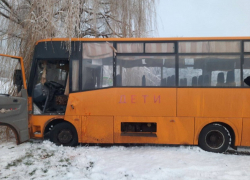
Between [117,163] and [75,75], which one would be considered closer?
[117,163]

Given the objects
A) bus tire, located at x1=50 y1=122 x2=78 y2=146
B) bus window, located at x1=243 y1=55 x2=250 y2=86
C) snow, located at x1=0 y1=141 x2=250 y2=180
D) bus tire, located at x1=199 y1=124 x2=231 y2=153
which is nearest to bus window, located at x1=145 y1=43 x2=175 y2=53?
bus window, located at x1=243 y1=55 x2=250 y2=86

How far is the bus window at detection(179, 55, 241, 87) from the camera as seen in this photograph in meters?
4.63

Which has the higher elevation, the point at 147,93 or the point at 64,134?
the point at 147,93

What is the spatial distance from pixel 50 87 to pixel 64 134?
1.39m

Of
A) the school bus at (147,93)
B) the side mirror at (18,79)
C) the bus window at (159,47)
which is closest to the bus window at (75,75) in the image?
the school bus at (147,93)

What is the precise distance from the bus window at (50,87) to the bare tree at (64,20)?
3.07ft

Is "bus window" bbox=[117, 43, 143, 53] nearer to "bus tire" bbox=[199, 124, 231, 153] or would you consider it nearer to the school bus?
the school bus

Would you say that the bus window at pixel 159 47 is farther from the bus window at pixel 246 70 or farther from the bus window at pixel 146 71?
the bus window at pixel 246 70

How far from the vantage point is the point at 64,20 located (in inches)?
219

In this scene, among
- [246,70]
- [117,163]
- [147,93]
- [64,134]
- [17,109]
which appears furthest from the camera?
[64,134]

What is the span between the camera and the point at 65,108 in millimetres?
4992

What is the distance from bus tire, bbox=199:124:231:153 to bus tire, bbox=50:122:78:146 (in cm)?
338

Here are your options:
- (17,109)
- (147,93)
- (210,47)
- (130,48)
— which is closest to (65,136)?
(17,109)

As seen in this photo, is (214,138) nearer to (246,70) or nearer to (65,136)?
(246,70)
